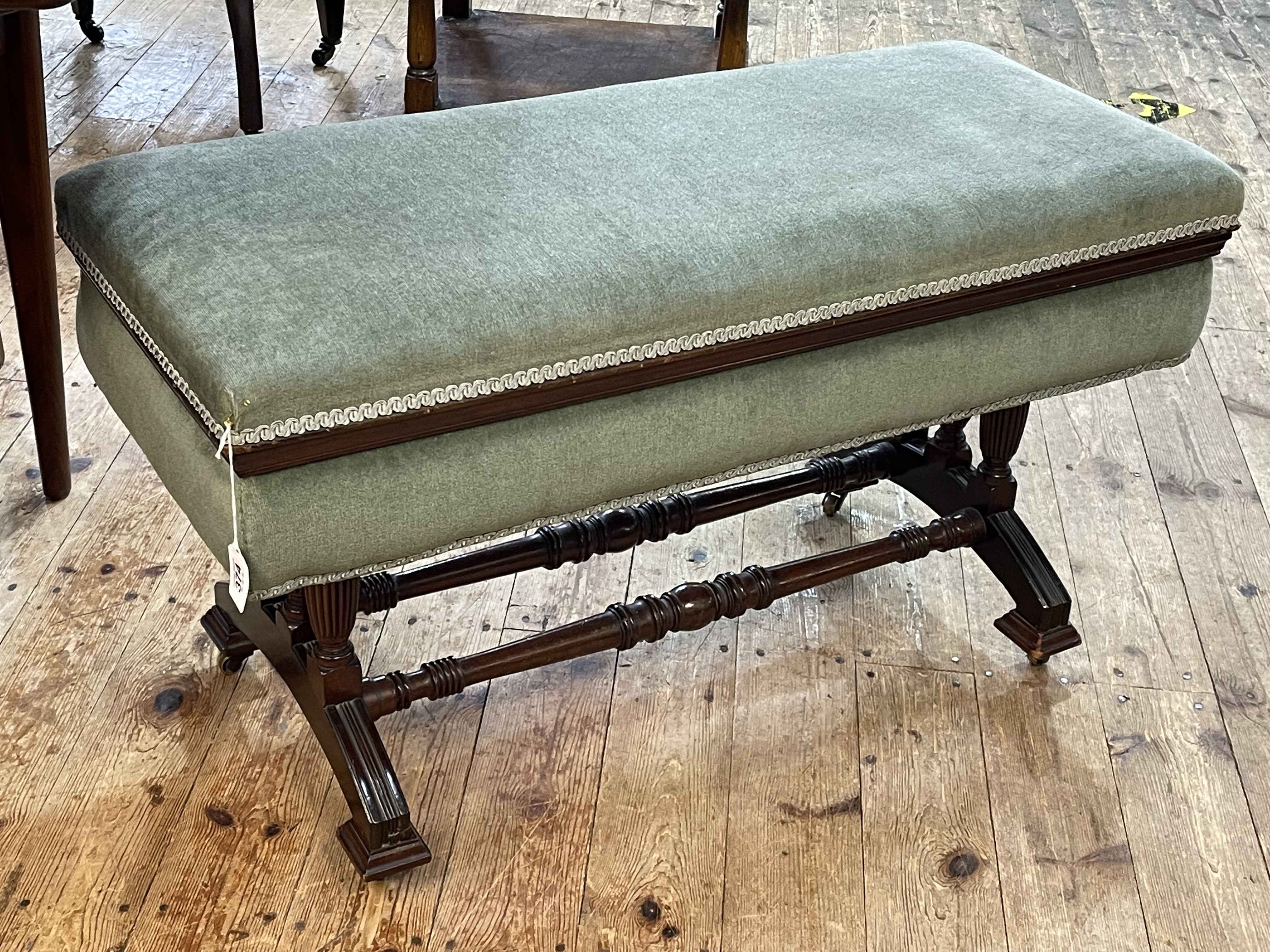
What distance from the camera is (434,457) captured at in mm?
953

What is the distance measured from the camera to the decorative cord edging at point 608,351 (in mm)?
879

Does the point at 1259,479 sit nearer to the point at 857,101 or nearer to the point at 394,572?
the point at 857,101

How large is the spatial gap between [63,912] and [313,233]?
1.88ft

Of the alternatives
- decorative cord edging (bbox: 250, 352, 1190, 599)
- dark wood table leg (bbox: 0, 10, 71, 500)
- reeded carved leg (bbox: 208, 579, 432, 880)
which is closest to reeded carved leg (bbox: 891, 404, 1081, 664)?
decorative cord edging (bbox: 250, 352, 1190, 599)

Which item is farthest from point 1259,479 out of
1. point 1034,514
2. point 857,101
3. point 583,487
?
point 583,487

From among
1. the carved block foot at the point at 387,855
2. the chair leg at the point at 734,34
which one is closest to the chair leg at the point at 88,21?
the chair leg at the point at 734,34

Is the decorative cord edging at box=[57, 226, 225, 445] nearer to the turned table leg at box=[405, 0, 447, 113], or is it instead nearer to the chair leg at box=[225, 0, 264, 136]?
the turned table leg at box=[405, 0, 447, 113]

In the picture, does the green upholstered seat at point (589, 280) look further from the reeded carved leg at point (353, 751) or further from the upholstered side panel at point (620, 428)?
the reeded carved leg at point (353, 751)

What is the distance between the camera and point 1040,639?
1402mm

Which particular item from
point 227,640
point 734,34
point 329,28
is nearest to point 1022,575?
point 227,640

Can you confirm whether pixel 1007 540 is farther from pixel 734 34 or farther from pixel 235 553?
pixel 734 34

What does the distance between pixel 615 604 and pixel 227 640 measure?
377mm

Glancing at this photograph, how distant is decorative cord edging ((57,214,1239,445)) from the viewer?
2.88 feet

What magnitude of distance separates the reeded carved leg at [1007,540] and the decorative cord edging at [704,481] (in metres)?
0.14
